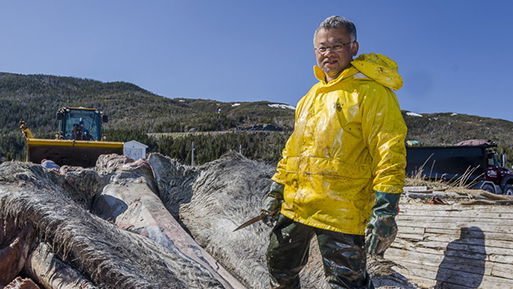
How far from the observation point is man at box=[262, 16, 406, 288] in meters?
1.76

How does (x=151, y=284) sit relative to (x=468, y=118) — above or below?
below

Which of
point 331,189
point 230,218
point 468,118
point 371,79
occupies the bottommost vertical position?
point 230,218

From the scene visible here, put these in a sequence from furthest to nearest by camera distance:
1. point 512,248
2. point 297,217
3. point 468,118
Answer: point 468,118
point 512,248
point 297,217

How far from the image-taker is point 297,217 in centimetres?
201

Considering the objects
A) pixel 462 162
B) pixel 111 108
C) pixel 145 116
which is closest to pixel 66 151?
pixel 462 162

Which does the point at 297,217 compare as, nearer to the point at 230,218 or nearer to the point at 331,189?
the point at 331,189

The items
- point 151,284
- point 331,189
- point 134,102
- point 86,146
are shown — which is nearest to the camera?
point 151,284

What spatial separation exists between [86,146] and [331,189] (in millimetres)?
7313

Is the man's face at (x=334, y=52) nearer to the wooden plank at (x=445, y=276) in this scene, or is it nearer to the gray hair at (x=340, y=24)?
the gray hair at (x=340, y=24)

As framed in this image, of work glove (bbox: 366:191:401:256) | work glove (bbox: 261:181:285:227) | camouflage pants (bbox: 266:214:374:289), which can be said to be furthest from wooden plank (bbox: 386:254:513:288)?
work glove (bbox: 366:191:401:256)

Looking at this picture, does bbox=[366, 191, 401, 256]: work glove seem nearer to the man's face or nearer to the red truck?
the man's face

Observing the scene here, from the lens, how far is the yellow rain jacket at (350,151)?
1810mm

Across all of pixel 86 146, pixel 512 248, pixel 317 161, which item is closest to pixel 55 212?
pixel 317 161

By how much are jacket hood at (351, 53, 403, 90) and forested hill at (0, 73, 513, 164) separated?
67.5 feet
